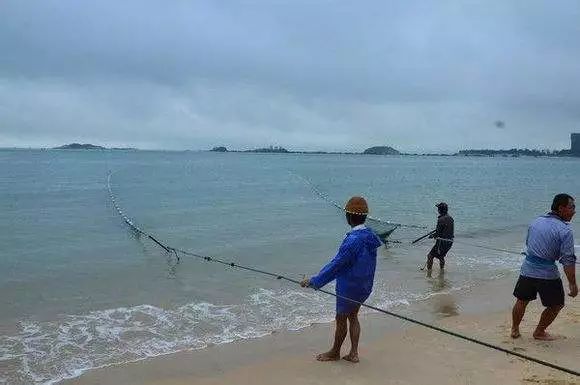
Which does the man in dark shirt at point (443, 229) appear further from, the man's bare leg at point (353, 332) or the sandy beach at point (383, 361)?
the man's bare leg at point (353, 332)

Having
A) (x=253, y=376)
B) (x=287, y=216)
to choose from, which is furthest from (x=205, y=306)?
(x=287, y=216)

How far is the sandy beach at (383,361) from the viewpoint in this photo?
6.01 metres

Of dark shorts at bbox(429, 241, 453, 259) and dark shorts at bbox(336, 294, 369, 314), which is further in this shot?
dark shorts at bbox(429, 241, 453, 259)

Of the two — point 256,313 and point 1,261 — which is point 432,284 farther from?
point 1,261

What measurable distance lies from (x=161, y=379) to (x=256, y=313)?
10.1ft

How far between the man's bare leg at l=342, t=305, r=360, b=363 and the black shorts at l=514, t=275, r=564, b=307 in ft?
7.03

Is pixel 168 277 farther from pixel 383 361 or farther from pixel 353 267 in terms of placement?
pixel 353 267

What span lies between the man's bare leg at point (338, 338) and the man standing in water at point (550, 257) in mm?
2262

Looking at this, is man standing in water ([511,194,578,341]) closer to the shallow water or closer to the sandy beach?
the sandy beach

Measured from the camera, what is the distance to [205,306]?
9812mm

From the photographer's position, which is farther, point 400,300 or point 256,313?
point 400,300

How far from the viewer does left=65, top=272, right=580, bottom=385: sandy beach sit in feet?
19.7

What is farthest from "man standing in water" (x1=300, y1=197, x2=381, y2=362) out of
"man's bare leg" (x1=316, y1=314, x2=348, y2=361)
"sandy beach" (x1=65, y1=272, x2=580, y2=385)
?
"sandy beach" (x1=65, y1=272, x2=580, y2=385)

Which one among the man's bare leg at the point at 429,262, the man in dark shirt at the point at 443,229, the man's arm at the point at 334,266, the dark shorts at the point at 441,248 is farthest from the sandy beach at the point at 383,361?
the man's bare leg at the point at 429,262
